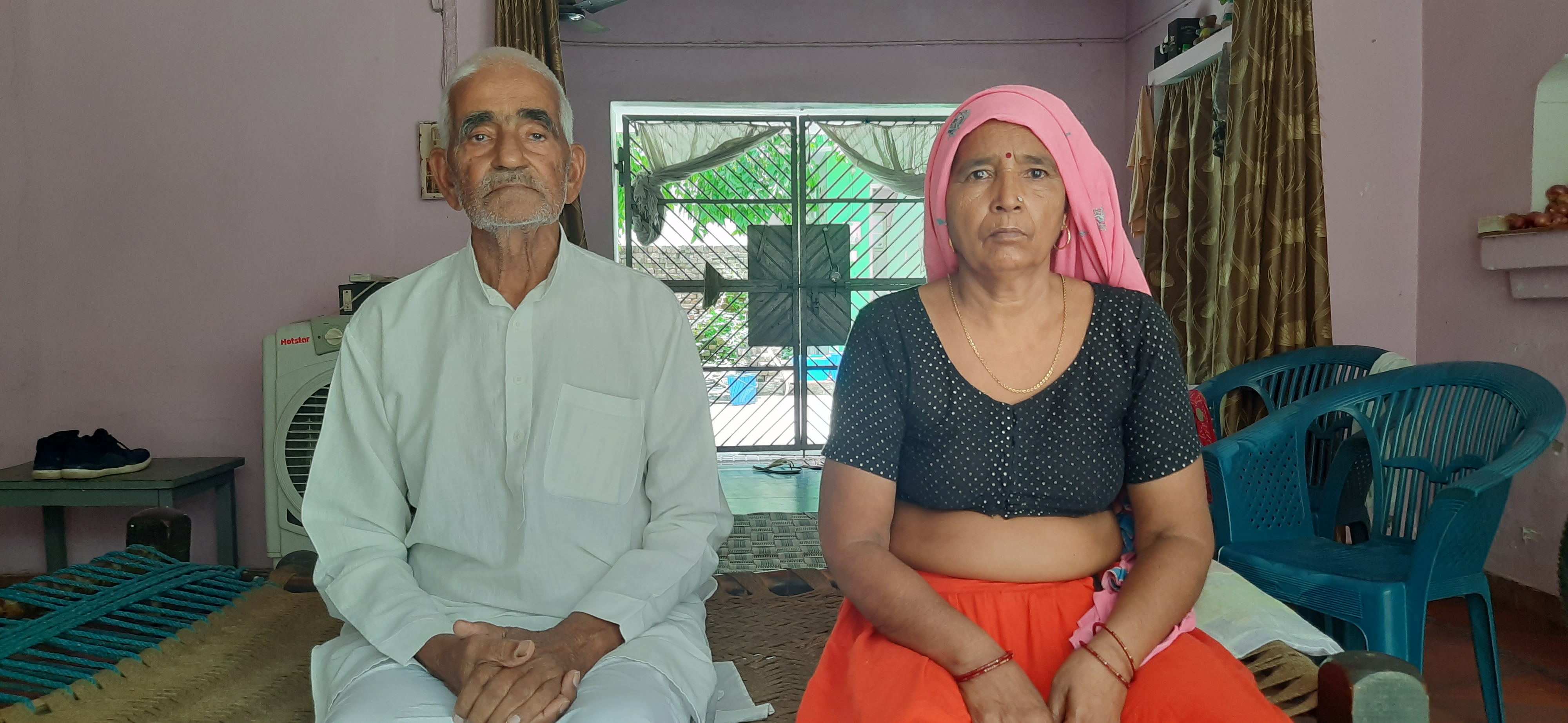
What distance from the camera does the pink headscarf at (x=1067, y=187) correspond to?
1.43 metres

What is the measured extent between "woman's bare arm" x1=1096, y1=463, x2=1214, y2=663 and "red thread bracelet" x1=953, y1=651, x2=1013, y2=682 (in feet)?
0.38

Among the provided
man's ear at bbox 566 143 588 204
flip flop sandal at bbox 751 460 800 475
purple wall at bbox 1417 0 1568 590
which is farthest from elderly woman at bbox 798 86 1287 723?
flip flop sandal at bbox 751 460 800 475

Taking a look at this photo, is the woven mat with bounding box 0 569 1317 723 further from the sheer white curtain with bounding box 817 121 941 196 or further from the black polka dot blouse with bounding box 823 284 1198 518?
the sheer white curtain with bounding box 817 121 941 196

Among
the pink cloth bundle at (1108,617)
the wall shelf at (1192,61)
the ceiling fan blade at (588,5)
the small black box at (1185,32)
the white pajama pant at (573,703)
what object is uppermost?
the ceiling fan blade at (588,5)

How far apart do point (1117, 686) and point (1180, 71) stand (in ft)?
14.5

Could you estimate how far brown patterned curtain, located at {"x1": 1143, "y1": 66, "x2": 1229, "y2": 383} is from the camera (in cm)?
414

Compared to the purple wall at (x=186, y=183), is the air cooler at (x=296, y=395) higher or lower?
lower

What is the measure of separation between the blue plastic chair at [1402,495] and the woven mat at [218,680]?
1.97m

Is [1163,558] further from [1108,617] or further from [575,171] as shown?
[575,171]

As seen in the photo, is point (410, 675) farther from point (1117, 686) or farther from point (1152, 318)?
point (1152, 318)

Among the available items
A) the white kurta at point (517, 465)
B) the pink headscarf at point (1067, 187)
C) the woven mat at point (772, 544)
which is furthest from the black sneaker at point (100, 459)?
the pink headscarf at point (1067, 187)

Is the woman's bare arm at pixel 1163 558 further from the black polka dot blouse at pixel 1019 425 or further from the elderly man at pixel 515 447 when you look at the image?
the elderly man at pixel 515 447

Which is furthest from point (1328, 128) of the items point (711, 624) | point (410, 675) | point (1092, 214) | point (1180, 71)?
point (410, 675)

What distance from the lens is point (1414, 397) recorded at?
2.57m
